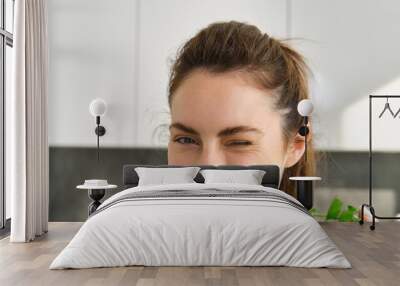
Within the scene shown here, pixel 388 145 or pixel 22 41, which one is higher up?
pixel 22 41

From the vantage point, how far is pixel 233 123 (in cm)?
745

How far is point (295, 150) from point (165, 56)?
6.69 ft

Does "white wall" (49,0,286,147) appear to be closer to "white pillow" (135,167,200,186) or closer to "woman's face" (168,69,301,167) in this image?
"woman's face" (168,69,301,167)

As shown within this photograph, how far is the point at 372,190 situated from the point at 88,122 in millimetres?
3704

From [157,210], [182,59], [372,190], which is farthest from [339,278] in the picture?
[182,59]

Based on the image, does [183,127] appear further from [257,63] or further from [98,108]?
[257,63]

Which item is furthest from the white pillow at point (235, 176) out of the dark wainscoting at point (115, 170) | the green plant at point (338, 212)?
the green plant at point (338, 212)

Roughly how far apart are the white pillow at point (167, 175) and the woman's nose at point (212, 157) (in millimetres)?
385

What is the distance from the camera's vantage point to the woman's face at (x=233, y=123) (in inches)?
293

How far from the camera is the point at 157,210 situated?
15.6 ft

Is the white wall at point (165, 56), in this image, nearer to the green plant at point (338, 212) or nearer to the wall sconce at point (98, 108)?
the wall sconce at point (98, 108)

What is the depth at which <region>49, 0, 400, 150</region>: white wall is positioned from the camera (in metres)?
7.70

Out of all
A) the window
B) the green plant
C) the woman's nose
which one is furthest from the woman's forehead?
the window

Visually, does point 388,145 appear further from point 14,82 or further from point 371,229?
point 14,82
